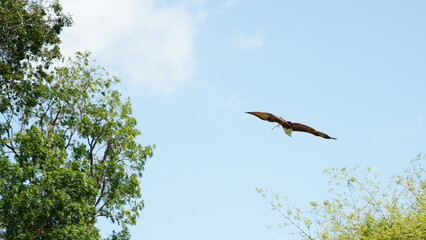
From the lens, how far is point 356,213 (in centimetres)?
1338

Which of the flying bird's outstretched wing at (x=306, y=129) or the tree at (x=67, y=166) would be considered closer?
the flying bird's outstretched wing at (x=306, y=129)

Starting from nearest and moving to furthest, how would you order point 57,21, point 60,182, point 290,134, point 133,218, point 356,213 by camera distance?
1. point 290,134
2. point 356,213
3. point 60,182
4. point 133,218
5. point 57,21

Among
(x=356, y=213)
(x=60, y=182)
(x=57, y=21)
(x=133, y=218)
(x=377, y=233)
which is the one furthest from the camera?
(x=57, y=21)

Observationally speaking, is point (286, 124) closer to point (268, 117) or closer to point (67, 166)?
point (268, 117)

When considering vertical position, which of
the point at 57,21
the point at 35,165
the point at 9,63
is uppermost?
the point at 57,21

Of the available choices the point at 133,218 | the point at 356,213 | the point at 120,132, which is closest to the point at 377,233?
the point at 356,213

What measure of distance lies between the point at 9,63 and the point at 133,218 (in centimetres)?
658

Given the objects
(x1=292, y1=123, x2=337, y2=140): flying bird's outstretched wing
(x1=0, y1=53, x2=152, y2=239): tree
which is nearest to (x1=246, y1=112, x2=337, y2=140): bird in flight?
(x1=292, y1=123, x2=337, y2=140): flying bird's outstretched wing

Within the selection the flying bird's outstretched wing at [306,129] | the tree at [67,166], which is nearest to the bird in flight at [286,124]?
the flying bird's outstretched wing at [306,129]

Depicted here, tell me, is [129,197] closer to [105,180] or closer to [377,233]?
[105,180]

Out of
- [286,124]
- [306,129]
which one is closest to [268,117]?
[286,124]

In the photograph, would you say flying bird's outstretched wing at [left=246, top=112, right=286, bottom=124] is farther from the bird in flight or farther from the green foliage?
the green foliage

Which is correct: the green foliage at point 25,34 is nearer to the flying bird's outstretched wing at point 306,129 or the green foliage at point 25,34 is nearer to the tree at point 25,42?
the tree at point 25,42

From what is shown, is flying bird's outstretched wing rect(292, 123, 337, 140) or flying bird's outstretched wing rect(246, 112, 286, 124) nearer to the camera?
flying bird's outstretched wing rect(292, 123, 337, 140)
